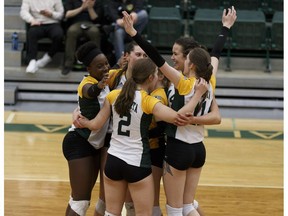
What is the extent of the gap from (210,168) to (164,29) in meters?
3.66

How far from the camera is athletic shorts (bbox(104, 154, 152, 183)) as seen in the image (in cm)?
505

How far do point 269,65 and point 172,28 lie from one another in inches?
64.7

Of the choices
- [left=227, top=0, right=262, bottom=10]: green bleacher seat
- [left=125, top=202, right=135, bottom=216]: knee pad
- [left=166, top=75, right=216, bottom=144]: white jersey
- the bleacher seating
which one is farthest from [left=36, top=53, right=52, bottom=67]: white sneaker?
[left=166, top=75, right=216, bottom=144]: white jersey

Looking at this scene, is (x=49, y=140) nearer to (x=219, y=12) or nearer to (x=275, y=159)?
(x=275, y=159)

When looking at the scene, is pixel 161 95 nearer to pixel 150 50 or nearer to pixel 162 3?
pixel 150 50

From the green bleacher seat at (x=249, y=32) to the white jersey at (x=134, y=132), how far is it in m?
6.64

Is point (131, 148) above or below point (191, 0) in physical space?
above

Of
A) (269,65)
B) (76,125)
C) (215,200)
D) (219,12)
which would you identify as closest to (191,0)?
(219,12)

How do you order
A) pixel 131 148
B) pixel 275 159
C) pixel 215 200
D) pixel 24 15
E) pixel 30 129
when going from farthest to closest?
pixel 24 15 < pixel 30 129 < pixel 275 159 < pixel 215 200 < pixel 131 148

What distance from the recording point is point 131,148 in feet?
16.7

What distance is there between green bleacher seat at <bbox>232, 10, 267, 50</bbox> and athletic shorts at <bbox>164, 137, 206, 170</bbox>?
256 inches

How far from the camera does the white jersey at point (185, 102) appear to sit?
510 centimetres

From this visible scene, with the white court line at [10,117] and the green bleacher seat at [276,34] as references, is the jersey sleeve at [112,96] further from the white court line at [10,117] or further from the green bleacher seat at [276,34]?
the green bleacher seat at [276,34]

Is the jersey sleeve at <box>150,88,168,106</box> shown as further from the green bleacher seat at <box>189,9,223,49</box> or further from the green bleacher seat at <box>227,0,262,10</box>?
the green bleacher seat at <box>227,0,262,10</box>
